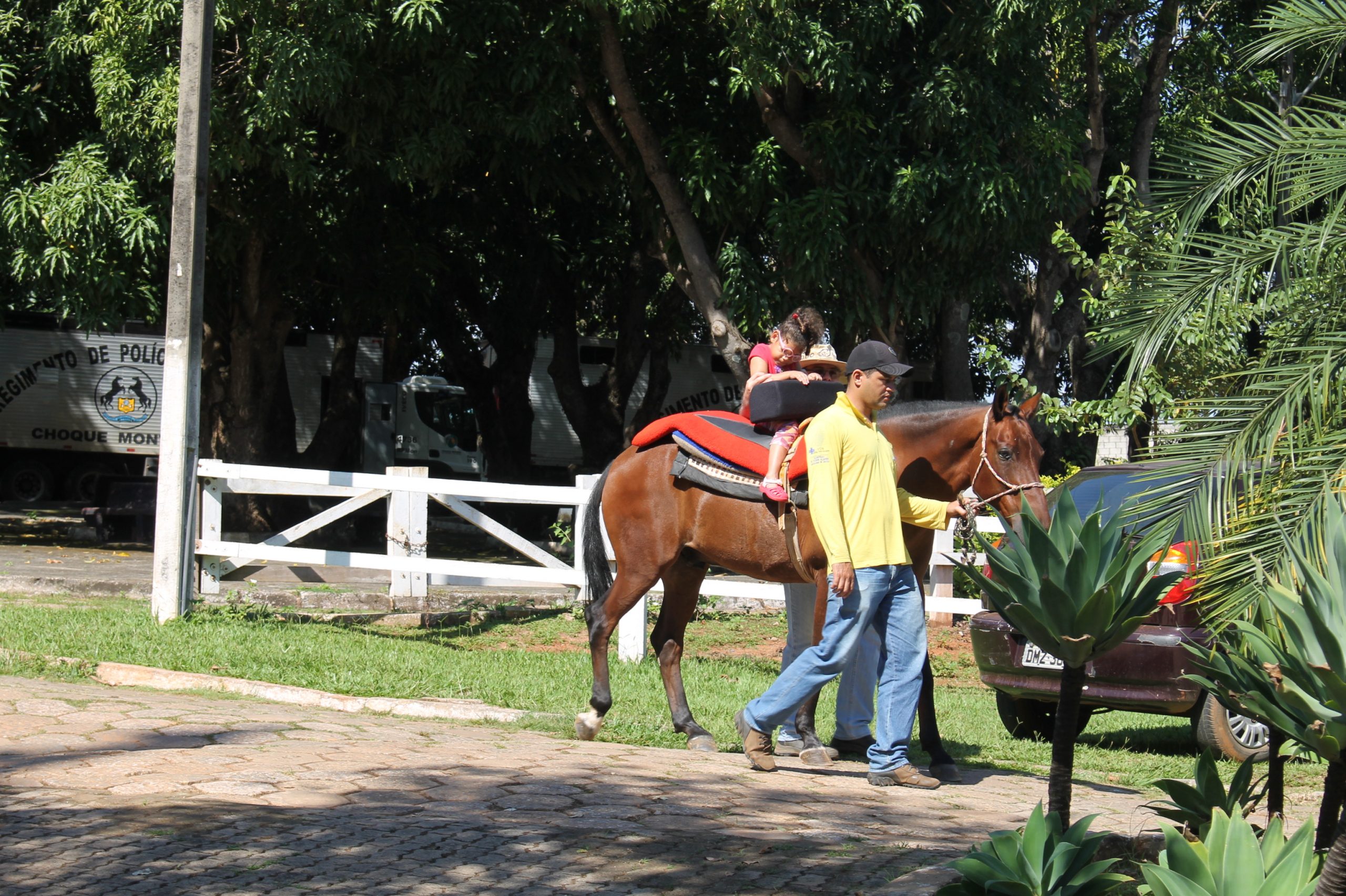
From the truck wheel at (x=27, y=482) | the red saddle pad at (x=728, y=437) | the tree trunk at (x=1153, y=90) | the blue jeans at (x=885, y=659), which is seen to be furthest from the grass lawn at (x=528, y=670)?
the truck wheel at (x=27, y=482)

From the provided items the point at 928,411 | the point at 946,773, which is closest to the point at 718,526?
the point at 928,411

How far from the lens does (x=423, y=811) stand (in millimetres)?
5270

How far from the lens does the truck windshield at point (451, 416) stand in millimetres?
28875

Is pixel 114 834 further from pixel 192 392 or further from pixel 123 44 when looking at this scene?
pixel 123 44

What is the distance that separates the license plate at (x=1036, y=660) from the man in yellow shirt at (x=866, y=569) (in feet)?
5.54

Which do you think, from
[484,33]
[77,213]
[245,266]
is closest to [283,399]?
[245,266]

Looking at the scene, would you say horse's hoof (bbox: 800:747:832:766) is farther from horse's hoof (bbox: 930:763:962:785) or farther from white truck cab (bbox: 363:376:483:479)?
white truck cab (bbox: 363:376:483:479)

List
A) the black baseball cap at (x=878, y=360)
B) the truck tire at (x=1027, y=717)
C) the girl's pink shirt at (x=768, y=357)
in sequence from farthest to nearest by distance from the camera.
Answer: the truck tire at (x=1027, y=717)
the girl's pink shirt at (x=768, y=357)
the black baseball cap at (x=878, y=360)

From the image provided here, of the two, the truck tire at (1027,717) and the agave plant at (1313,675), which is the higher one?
the agave plant at (1313,675)

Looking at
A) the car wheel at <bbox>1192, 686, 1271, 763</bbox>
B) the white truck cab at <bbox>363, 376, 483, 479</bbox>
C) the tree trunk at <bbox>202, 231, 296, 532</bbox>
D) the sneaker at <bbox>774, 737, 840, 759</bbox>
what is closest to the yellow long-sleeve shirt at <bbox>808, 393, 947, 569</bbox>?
the sneaker at <bbox>774, 737, 840, 759</bbox>

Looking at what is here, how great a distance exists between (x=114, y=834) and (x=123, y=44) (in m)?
10.5

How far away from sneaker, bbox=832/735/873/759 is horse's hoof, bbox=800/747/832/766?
0.40 meters

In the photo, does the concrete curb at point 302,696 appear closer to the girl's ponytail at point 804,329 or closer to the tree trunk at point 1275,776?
the girl's ponytail at point 804,329

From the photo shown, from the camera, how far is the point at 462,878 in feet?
A: 14.5
